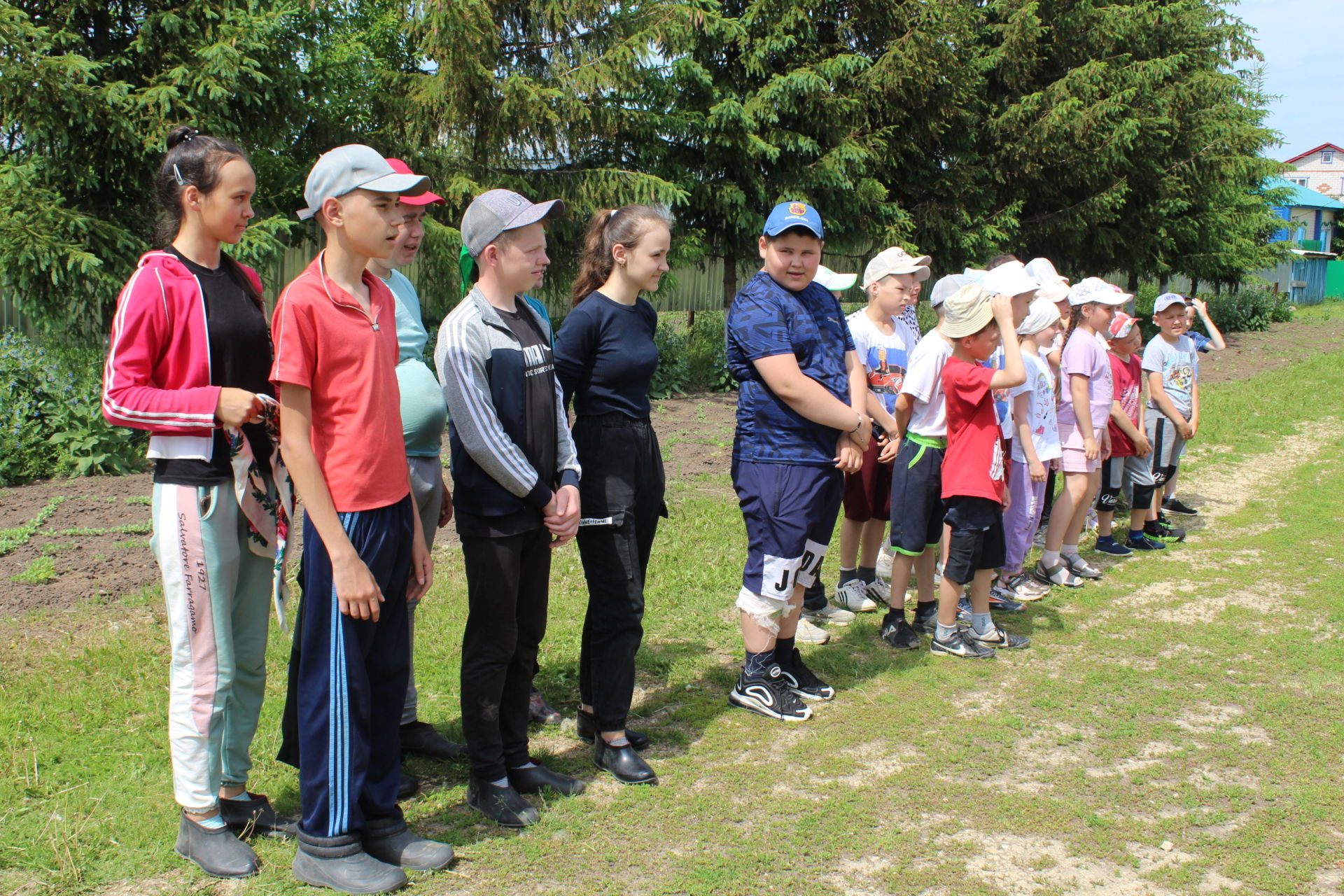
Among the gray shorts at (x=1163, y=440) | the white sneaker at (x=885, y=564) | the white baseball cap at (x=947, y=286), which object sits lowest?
the white sneaker at (x=885, y=564)

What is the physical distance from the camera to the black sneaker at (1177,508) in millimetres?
8422

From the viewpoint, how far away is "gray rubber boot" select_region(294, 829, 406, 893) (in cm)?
299

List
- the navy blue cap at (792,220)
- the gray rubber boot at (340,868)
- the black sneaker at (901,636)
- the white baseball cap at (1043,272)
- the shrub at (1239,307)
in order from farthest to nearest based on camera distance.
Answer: the shrub at (1239,307) → the white baseball cap at (1043,272) → the black sneaker at (901,636) → the navy blue cap at (792,220) → the gray rubber boot at (340,868)

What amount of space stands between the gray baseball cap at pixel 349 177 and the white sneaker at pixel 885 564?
14.1 ft

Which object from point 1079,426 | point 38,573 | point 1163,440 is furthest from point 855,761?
point 1163,440

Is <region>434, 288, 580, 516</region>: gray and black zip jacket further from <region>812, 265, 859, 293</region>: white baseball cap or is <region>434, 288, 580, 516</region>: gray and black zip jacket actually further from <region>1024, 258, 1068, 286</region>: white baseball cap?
<region>1024, 258, 1068, 286</region>: white baseball cap

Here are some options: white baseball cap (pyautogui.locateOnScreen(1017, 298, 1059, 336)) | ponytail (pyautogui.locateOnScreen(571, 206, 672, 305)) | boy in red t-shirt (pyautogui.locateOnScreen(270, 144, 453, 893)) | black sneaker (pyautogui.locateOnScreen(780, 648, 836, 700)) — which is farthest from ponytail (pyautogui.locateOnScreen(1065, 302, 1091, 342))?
boy in red t-shirt (pyautogui.locateOnScreen(270, 144, 453, 893))

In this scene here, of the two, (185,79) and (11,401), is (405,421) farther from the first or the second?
(185,79)

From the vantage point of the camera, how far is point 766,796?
3715 mm

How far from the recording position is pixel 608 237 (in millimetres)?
3895

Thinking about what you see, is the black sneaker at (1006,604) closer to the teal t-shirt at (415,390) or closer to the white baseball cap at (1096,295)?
the white baseball cap at (1096,295)

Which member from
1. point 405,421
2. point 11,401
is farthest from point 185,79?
point 405,421

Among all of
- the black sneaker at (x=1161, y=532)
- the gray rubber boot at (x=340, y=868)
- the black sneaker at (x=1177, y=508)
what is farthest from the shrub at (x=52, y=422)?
the black sneaker at (x=1177, y=508)

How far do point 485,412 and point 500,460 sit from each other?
167mm
